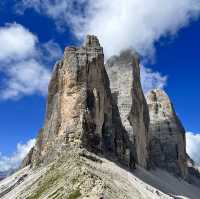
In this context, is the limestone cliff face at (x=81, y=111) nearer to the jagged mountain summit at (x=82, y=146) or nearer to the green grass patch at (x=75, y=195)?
the jagged mountain summit at (x=82, y=146)

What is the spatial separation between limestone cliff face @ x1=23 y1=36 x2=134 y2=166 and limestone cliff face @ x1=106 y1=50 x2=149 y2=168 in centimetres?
2674

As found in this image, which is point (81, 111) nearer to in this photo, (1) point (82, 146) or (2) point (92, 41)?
(1) point (82, 146)

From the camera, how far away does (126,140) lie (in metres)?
140

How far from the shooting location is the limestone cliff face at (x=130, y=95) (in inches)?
6535

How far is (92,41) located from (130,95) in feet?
139

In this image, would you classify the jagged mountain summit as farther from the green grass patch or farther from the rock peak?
the rock peak

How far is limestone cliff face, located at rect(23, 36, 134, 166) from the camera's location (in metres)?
112

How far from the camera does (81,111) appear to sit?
11406 centimetres

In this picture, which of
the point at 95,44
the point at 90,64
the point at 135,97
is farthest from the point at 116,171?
the point at 135,97

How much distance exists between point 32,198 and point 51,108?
44.0 metres

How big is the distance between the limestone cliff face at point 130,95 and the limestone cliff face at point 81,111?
26.7 m

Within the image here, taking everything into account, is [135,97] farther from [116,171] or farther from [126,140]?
[116,171]

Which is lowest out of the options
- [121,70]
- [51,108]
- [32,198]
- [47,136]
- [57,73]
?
[32,198]

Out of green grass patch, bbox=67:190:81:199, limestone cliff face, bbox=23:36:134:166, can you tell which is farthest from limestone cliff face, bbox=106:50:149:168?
green grass patch, bbox=67:190:81:199
